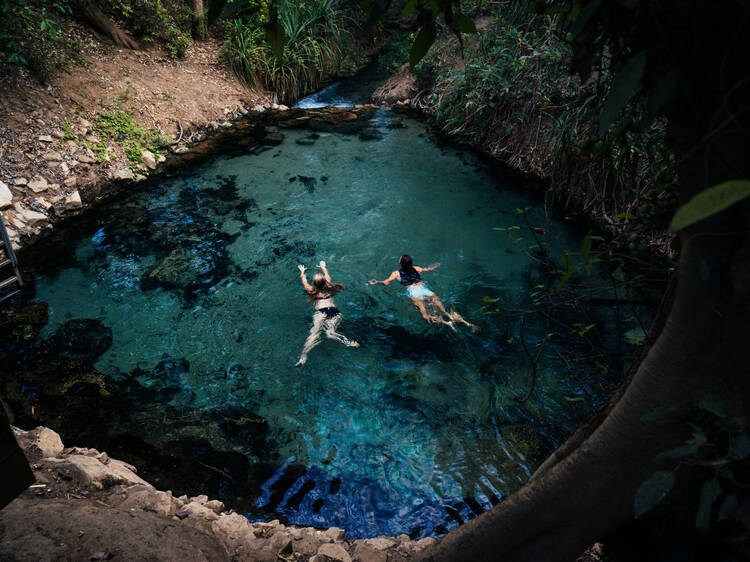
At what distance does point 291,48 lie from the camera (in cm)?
1165

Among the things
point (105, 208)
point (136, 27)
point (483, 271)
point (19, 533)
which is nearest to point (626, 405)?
point (19, 533)

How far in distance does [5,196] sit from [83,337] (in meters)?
2.77

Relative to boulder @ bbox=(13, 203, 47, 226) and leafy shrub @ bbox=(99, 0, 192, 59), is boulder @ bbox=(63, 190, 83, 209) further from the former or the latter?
leafy shrub @ bbox=(99, 0, 192, 59)

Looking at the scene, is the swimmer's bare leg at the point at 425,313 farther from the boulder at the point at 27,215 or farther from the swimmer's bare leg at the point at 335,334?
the boulder at the point at 27,215

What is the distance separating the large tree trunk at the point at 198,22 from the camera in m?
11.1

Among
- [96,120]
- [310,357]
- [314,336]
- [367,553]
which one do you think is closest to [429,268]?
[314,336]

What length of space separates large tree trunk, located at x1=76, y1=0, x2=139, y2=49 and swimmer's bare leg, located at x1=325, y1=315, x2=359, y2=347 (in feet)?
29.2

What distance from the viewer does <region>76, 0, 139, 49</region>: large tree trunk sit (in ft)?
30.9

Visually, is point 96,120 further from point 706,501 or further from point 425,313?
point 706,501

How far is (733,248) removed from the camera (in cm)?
133

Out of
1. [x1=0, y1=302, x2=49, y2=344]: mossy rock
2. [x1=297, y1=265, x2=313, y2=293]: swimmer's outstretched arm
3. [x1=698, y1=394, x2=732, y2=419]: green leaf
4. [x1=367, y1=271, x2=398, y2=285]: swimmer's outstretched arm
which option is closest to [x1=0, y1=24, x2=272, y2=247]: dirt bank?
[x1=0, y1=302, x2=49, y2=344]: mossy rock

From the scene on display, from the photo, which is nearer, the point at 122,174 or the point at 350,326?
the point at 350,326

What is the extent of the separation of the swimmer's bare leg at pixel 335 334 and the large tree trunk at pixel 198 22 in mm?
9535

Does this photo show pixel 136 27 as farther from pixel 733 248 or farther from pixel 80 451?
pixel 733 248
